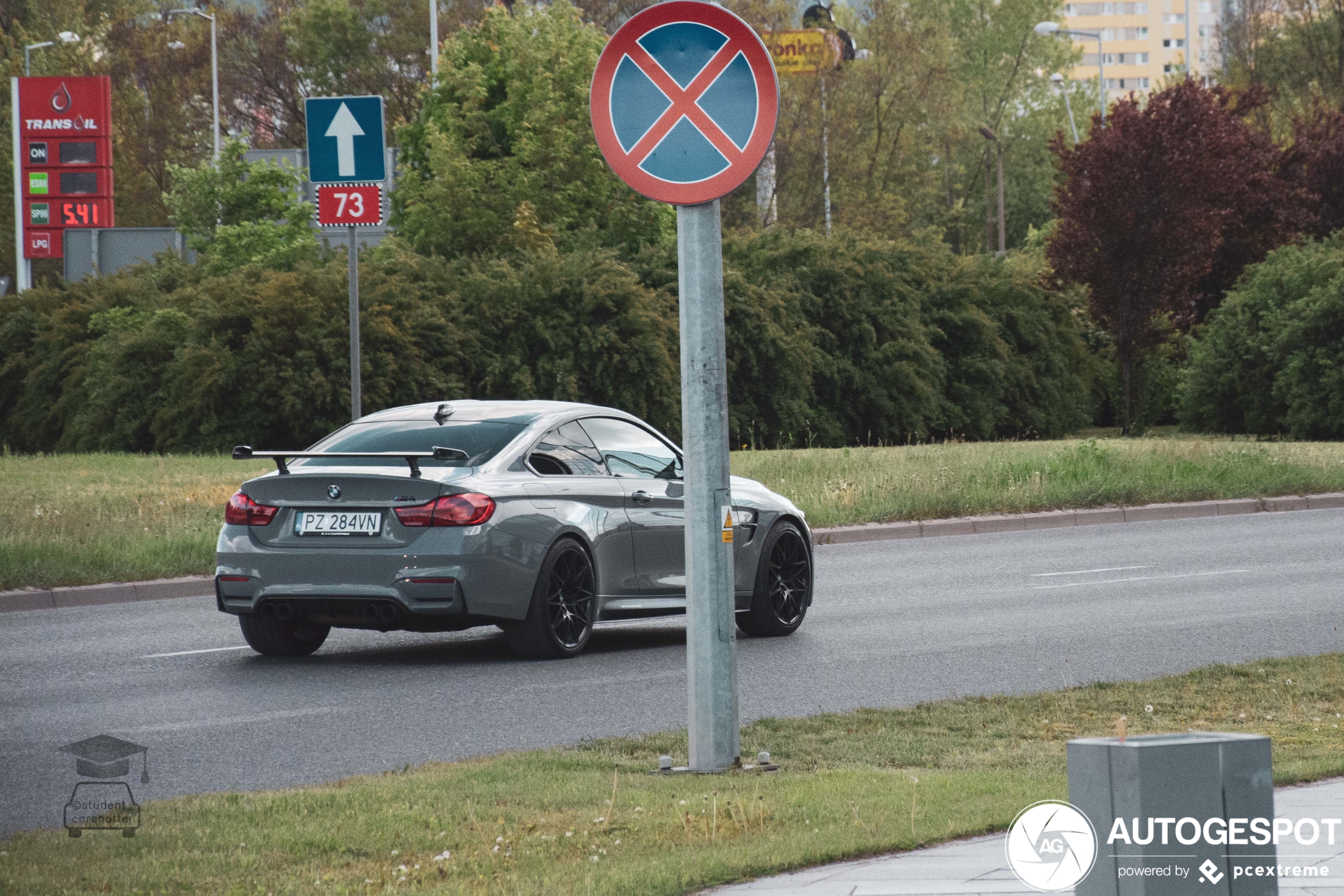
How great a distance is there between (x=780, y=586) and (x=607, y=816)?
6.53 m

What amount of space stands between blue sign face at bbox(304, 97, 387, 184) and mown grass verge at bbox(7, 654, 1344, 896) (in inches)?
346

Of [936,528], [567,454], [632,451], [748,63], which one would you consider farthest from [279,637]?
[936,528]

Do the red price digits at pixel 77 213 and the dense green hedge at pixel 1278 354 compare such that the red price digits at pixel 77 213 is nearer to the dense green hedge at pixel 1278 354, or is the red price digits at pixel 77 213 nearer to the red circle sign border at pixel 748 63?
the dense green hedge at pixel 1278 354

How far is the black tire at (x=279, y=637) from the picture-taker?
11.9 metres

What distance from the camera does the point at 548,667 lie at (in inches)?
441

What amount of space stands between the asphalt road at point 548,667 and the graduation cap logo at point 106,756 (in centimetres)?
7

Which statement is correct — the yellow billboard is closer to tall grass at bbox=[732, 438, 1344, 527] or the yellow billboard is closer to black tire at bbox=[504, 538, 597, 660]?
tall grass at bbox=[732, 438, 1344, 527]

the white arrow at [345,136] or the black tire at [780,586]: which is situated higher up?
the white arrow at [345,136]

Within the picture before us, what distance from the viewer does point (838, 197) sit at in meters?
71.6

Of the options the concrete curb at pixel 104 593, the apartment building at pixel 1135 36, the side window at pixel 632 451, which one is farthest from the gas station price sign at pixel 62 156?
the apartment building at pixel 1135 36

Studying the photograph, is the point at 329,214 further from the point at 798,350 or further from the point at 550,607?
the point at 798,350

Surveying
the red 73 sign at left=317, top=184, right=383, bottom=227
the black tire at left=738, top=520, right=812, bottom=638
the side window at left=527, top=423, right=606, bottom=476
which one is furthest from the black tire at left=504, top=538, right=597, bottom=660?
the red 73 sign at left=317, top=184, right=383, bottom=227

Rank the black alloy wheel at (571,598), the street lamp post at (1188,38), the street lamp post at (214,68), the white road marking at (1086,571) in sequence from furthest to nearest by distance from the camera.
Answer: the street lamp post at (1188,38) < the street lamp post at (214,68) < the white road marking at (1086,571) < the black alloy wheel at (571,598)

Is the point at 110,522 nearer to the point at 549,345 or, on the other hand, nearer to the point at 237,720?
the point at 237,720
